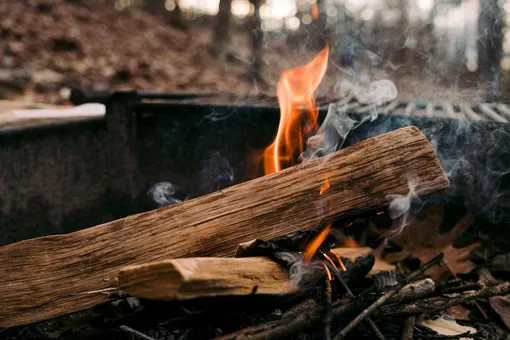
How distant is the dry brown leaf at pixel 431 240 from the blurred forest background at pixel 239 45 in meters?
1.51

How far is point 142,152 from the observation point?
422 centimetres

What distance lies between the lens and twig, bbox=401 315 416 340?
2.16 metres

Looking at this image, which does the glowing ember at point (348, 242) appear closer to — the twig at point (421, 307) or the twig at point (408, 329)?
the twig at point (421, 307)

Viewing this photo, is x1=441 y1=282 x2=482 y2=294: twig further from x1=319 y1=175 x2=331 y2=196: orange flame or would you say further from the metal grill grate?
the metal grill grate

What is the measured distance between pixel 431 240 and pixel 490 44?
4.92 meters

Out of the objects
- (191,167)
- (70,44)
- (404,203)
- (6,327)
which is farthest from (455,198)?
(70,44)

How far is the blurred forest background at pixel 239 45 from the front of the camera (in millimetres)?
7637

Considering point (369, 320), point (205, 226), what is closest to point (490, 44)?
point (369, 320)

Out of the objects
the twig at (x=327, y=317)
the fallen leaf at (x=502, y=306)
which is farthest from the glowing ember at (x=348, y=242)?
the twig at (x=327, y=317)

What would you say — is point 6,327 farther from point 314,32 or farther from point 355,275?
point 314,32

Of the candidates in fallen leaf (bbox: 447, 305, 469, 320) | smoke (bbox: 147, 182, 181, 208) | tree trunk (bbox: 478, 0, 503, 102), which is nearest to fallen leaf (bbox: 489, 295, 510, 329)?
fallen leaf (bbox: 447, 305, 469, 320)

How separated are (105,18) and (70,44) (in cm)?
336

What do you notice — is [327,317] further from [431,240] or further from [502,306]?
[431,240]

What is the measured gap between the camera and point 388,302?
218 cm
